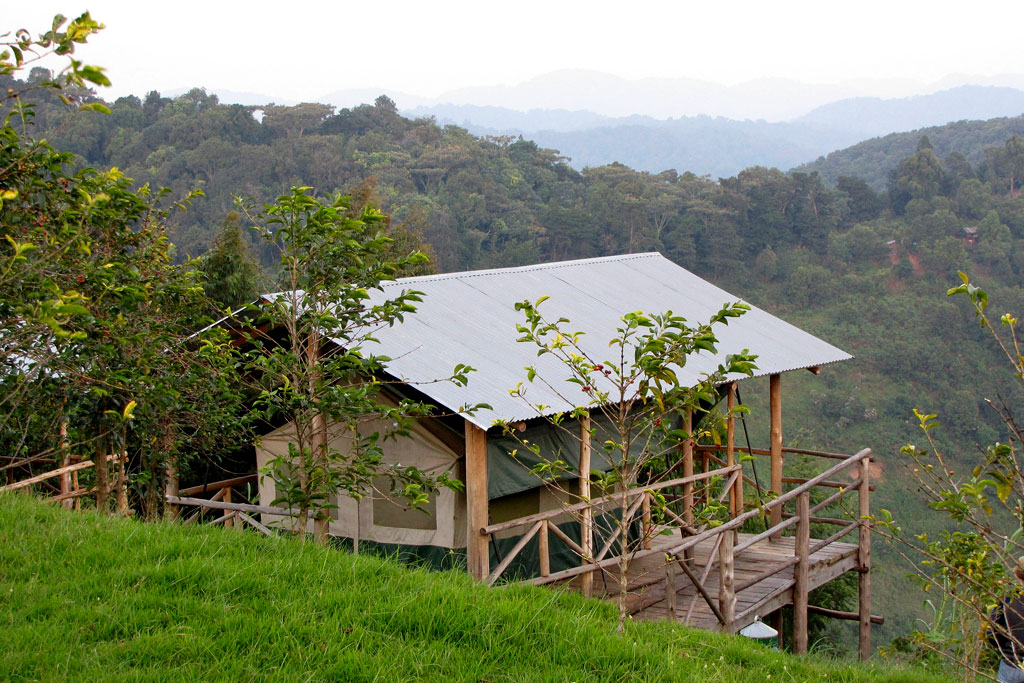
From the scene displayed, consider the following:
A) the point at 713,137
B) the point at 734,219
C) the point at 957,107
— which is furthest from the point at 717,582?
the point at 957,107

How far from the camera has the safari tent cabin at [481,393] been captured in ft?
23.0

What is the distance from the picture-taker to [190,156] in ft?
138

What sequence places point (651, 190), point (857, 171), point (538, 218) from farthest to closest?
1. point (857, 171)
2. point (651, 190)
3. point (538, 218)

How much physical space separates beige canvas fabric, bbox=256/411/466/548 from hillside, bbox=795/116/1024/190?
204 ft

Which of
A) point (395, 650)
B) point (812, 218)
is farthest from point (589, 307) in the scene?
point (812, 218)

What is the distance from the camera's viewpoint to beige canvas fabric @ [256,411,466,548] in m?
7.74

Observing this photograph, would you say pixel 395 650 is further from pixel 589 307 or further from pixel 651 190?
pixel 651 190

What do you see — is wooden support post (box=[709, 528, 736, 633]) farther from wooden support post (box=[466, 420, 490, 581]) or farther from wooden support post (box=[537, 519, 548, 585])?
wooden support post (box=[466, 420, 490, 581])

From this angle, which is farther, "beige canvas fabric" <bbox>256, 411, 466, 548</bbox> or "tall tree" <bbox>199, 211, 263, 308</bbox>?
"tall tree" <bbox>199, 211, 263, 308</bbox>

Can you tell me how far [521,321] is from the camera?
877 centimetres

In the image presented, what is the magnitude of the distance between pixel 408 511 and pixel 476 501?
118 centimetres

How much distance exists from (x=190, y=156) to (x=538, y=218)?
16.6 m

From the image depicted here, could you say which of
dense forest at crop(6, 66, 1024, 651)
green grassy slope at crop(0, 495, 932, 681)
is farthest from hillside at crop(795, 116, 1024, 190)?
green grassy slope at crop(0, 495, 932, 681)

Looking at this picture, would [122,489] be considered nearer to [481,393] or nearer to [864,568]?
[481,393]
